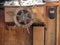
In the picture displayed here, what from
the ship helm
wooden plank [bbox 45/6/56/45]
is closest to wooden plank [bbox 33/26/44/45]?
wooden plank [bbox 45/6/56/45]

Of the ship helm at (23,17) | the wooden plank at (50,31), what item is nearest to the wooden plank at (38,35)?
the wooden plank at (50,31)

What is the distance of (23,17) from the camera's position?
2.52 metres

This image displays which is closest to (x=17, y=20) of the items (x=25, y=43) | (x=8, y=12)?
(x=8, y=12)

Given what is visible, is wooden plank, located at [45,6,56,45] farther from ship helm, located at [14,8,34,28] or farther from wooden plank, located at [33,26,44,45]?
ship helm, located at [14,8,34,28]

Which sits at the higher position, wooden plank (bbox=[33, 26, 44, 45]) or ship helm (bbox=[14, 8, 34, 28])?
ship helm (bbox=[14, 8, 34, 28])

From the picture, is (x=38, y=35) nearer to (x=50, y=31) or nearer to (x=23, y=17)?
(x=50, y=31)

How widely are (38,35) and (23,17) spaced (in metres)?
0.55

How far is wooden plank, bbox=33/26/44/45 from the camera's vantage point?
2.95 metres

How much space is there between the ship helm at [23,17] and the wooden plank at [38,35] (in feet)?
1.31

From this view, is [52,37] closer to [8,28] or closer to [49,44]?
[49,44]

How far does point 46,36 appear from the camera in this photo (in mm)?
2967

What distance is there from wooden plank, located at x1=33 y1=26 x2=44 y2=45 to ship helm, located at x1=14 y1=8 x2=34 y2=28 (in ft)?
1.31

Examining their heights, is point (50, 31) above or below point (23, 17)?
below

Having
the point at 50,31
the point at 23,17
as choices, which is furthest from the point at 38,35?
the point at 23,17
